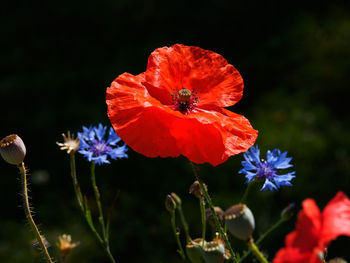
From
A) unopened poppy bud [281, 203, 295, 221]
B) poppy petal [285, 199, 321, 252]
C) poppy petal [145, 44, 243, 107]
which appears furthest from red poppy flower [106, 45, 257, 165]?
poppy petal [285, 199, 321, 252]

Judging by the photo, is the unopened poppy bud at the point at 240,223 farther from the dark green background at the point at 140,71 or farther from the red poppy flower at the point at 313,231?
the dark green background at the point at 140,71

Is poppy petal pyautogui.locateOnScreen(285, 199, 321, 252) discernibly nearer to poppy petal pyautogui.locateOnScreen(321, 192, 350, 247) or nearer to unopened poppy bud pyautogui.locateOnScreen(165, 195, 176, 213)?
poppy petal pyautogui.locateOnScreen(321, 192, 350, 247)

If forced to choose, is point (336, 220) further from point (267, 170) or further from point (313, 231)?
point (267, 170)

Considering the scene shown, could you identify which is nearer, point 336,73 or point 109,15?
point 336,73

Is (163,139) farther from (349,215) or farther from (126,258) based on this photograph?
(126,258)

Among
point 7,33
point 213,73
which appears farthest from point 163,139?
point 7,33
